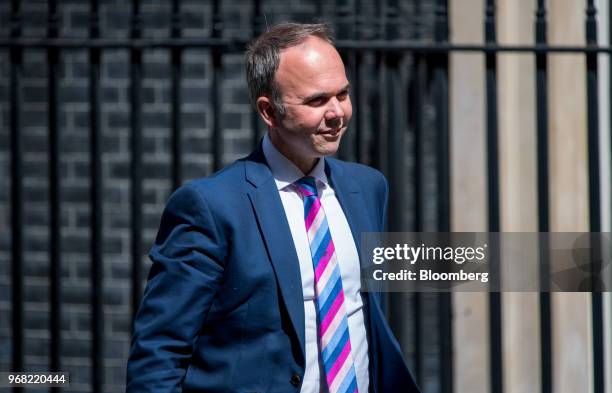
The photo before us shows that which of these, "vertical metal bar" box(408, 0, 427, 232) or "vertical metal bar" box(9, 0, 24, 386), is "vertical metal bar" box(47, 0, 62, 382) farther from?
"vertical metal bar" box(408, 0, 427, 232)

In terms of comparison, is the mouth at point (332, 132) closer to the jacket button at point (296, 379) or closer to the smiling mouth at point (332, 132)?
the smiling mouth at point (332, 132)

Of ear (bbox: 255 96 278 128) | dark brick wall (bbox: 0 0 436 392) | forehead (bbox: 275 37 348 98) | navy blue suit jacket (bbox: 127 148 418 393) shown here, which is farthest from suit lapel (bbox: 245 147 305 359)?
dark brick wall (bbox: 0 0 436 392)

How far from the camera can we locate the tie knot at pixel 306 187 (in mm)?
2832

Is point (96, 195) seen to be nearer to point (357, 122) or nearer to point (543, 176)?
point (357, 122)

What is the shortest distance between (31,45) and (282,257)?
1.62 metres

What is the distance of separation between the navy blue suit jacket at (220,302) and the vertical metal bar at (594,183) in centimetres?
158

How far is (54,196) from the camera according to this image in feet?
13.1

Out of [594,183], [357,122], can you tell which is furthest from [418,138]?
[594,183]

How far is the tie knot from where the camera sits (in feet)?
9.29

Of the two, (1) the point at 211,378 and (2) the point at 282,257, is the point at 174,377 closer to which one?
(1) the point at 211,378

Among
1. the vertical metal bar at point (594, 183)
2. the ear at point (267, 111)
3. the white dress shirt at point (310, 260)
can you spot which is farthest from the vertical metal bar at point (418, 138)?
the ear at point (267, 111)

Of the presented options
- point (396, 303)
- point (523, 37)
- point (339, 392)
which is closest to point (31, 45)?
point (396, 303)

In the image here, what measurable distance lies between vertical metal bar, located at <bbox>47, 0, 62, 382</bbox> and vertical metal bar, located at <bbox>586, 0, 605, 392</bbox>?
1.74 m

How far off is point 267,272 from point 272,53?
0.49 meters
